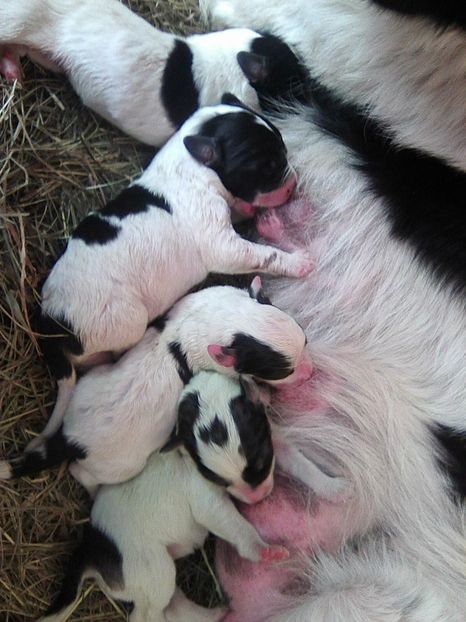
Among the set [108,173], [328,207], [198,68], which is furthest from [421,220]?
[108,173]

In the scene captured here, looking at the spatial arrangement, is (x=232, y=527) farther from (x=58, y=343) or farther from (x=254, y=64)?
(x=254, y=64)

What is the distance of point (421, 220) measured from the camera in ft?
7.10

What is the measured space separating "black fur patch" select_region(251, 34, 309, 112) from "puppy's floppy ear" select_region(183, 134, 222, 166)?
273 millimetres

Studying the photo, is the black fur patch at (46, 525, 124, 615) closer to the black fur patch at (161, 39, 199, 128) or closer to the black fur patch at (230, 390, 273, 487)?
the black fur patch at (230, 390, 273, 487)

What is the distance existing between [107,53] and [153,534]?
1.35 meters

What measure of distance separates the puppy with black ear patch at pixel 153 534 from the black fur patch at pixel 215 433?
13 cm

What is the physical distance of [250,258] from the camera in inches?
89.7

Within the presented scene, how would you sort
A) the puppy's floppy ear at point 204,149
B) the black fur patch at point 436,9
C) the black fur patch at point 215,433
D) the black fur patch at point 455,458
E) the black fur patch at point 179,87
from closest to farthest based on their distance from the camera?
the black fur patch at point 436,9 → the black fur patch at point 215,433 → the black fur patch at point 455,458 → the puppy's floppy ear at point 204,149 → the black fur patch at point 179,87

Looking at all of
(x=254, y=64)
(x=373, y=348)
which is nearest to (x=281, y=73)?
(x=254, y=64)

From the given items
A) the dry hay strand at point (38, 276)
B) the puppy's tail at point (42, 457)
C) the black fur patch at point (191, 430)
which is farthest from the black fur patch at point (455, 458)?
the puppy's tail at point (42, 457)

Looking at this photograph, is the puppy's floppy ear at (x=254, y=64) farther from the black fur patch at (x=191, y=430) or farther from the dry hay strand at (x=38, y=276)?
the black fur patch at (x=191, y=430)

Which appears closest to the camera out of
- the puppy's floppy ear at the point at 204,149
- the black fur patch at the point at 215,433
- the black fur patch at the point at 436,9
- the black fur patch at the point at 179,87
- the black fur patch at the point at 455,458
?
the black fur patch at the point at 436,9

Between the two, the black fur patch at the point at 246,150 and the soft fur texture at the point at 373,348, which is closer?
the soft fur texture at the point at 373,348

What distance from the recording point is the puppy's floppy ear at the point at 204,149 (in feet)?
7.39
